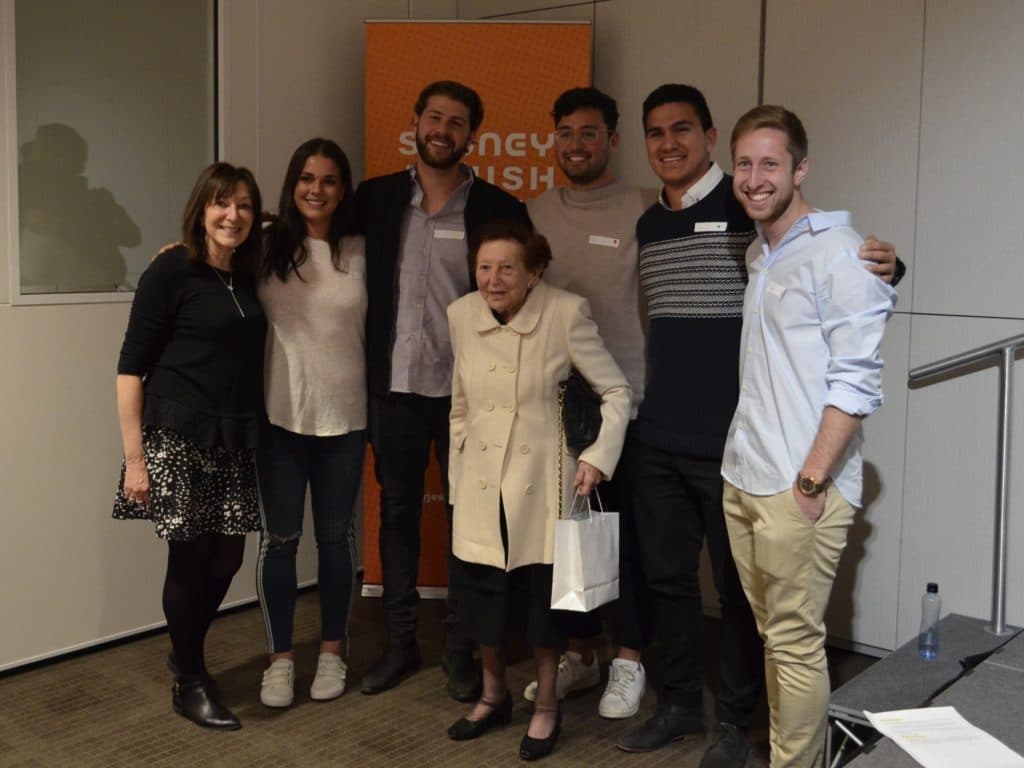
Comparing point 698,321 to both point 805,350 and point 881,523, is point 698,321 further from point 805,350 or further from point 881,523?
point 881,523

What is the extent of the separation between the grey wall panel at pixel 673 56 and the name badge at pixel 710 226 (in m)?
1.31

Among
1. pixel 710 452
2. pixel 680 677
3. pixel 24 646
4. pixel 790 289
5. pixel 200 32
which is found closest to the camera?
pixel 790 289

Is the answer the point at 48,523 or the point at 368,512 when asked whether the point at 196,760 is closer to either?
the point at 48,523

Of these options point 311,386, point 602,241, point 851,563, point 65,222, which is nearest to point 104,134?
point 65,222

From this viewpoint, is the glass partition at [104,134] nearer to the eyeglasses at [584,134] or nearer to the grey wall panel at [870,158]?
the eyeglasses at [584,134]

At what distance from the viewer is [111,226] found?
12.9ft

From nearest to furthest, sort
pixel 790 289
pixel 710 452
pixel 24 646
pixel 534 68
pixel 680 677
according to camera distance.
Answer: pixel 790 289 < pixel 710 452 < pixel 680 677 < pixel 24 646 < pixel 534 68

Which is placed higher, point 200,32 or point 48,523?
point 200,32

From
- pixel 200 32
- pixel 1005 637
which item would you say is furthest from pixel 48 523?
pixel 1005 637

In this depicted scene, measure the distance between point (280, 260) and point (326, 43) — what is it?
1618 mm

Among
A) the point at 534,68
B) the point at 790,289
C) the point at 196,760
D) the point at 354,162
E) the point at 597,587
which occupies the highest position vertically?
the point at 534,68

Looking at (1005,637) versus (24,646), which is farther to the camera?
(24,646)

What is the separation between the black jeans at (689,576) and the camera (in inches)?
122

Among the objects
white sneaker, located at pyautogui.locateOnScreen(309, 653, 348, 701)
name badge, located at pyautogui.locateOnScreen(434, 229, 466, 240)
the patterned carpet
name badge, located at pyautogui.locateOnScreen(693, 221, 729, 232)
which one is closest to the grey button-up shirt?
name badge, located at pyautogui.locateOnScreen(434, 229, 466, 240)
